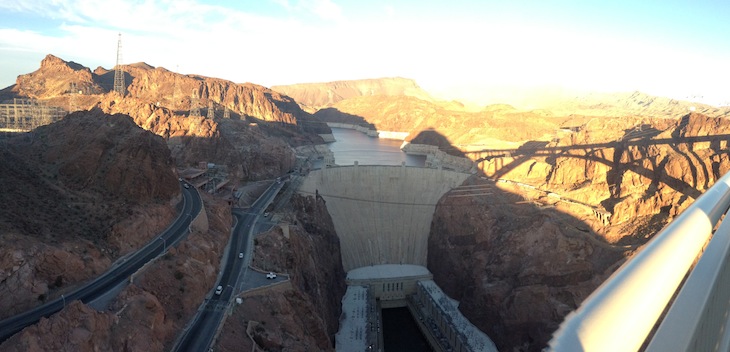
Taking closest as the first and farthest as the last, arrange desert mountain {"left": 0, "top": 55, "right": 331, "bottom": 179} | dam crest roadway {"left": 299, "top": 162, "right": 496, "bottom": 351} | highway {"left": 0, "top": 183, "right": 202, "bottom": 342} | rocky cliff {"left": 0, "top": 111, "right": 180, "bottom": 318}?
highway {"left": 0, "top": 183, "right": 202, "bottom": 342}
rocky cliff {"left": 0, "top": 111, "right": 180, "bottom": 318}
dam crest roadway {"left": 299, "top": 162, "right": 496, "bottom": 351}
desert mountain {"left": 0, "top": 55, "right": 331, "bottom": 179}

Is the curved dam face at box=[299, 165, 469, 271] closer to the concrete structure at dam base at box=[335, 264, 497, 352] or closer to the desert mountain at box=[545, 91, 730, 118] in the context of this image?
the concrete structure at dam base at box=[335, 264, 497, 352]

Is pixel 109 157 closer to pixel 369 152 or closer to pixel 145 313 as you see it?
pixel 145 313

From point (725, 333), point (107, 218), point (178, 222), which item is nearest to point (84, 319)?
point (107, 218)

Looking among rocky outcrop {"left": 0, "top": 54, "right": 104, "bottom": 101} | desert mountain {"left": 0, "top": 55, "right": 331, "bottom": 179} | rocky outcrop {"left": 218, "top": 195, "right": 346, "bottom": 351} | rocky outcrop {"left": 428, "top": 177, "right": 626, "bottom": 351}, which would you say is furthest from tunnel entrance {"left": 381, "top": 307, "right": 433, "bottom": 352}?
rocky outcrop {"left": 0, "top": 54, "right": 104, "bottom": 101}

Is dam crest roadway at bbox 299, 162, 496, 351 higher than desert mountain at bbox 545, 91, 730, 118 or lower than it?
lower

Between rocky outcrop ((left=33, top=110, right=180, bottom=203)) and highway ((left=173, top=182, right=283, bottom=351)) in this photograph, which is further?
rocky outcrop ((left=33, top=110, right=180, bottom=203))

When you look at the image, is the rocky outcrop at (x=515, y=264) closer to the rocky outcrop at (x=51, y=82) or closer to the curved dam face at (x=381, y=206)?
the curved dam face at (x=381, y=206)

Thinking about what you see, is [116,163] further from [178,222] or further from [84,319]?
[84,319]

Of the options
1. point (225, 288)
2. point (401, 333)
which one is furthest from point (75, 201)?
point (401, 333)
